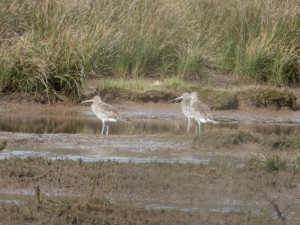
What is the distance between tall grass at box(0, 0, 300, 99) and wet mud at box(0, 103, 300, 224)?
2.00 m

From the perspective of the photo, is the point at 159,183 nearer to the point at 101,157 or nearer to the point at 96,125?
the point at 101,157

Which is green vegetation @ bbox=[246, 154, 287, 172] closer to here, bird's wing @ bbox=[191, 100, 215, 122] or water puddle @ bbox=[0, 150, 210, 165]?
water puddle @ bbox=[0, 150, 210, 165]

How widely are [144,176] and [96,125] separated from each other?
6268mm

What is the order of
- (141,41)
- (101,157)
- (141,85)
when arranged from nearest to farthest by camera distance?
1. (101,157)
2. (141,85)
3. (141,41)

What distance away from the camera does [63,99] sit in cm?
1770

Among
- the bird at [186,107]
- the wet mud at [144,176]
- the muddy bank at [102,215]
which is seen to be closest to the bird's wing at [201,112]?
the bird at [186,107]

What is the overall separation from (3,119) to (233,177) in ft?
22.3

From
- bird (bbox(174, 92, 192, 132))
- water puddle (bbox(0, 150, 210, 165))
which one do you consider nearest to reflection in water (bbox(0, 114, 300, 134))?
bird (bbox(174, 92, 192, 132))

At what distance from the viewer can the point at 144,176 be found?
1021cm

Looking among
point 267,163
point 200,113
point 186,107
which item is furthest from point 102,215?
point 186,107

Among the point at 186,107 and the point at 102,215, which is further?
the point at 186,107

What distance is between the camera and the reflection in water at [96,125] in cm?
1512

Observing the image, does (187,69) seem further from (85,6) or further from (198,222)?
(198,222)

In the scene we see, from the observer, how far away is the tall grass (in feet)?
57.6
